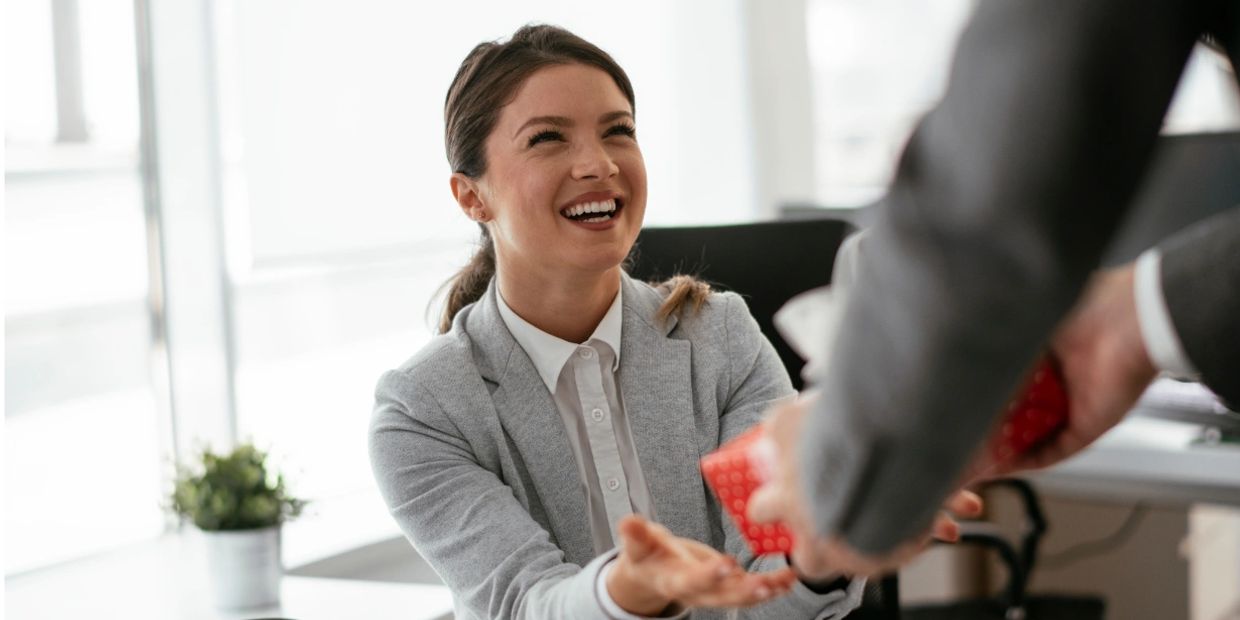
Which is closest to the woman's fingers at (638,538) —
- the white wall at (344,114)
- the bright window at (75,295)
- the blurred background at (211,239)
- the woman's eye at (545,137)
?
the woman's eye at (545,137)

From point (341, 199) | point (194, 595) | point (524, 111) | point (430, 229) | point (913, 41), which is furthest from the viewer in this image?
point (913, 41)

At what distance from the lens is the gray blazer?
54.6 inches

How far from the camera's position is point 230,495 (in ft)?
6.64

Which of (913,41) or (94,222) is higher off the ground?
(913,41)

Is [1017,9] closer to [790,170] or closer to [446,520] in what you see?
[446,520]

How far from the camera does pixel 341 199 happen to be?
2.76 m

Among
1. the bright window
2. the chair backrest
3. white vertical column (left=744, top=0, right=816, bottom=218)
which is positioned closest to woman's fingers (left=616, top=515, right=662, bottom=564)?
the chair backrest

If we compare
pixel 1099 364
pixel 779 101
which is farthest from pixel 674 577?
pixel 779 101

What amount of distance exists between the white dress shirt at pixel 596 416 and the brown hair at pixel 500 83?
0.11 m

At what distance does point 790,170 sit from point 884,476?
350 centimetres

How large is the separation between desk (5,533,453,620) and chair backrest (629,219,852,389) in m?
0.61

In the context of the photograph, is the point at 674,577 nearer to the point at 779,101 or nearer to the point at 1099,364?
the point at 1099,364

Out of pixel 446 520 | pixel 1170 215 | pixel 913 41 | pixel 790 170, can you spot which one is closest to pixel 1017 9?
pixel 446 520

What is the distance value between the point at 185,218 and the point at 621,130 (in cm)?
113
